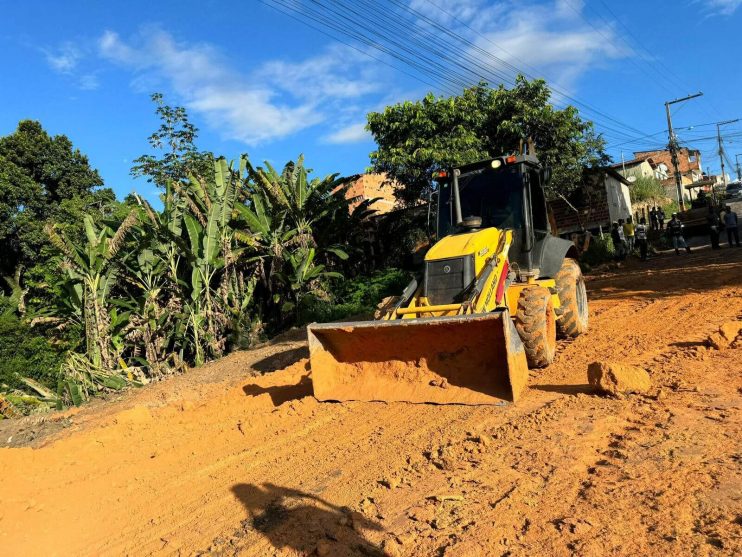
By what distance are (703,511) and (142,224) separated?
10.6 meters

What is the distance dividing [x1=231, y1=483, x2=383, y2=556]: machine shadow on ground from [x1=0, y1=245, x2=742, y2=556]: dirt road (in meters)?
0.01

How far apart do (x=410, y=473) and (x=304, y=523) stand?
0.85 metres

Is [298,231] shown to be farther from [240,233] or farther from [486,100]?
[486,100]

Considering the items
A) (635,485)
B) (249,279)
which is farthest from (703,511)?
(249,279)

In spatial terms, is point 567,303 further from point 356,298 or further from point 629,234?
point 629,234

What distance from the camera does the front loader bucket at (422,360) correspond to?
4.73 meters

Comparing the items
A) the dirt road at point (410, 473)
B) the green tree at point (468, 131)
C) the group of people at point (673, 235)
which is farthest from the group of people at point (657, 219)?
the dirt road at point (410, 473)

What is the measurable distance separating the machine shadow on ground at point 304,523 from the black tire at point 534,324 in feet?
9.04

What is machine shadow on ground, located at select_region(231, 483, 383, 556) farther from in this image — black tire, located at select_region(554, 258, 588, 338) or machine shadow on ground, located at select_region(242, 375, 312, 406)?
black tire, located at select_region(554, 258, 588, 338)

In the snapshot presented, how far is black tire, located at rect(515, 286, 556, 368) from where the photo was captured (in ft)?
17.3

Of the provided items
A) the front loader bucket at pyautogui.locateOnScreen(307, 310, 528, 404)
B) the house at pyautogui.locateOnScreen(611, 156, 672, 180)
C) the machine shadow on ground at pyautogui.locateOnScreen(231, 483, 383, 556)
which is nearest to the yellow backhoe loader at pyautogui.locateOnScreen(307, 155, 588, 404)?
the front loader bucket at pyautogui.locateOnScreen(307, 310, 528, 404)

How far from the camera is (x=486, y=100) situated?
16.8 meters

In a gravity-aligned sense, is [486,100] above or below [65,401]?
above

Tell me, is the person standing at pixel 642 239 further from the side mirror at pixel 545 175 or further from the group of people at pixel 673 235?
the side mirror at pixel 545 175
